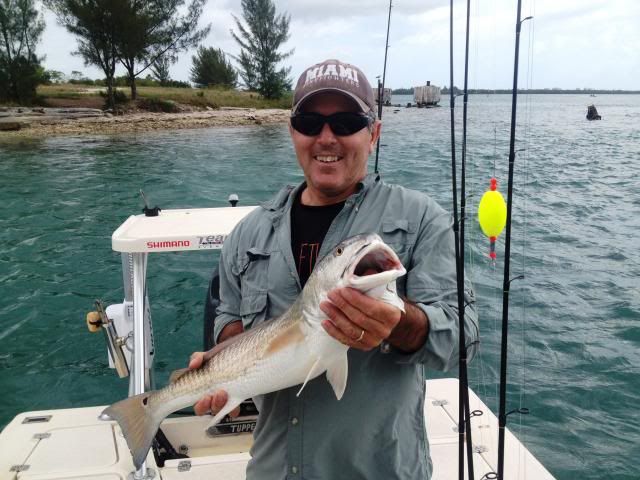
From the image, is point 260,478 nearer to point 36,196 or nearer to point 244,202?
point 244,202

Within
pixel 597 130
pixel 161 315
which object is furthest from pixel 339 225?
pixel 597 130

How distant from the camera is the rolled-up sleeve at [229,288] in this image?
2.89m

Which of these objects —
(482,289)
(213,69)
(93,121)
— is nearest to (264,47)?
(213,69)

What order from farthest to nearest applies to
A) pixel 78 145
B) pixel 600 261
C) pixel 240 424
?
1. pixel 78 145
2. pixel 600 261
3. pixel 240 424

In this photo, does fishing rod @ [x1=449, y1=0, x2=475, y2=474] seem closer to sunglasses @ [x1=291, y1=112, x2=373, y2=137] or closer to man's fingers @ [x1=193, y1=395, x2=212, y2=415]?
sunglasses @ [x1=291, y1=112, x2=373, y2=137]

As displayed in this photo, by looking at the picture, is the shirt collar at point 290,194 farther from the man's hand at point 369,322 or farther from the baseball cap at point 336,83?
the man's hand at point 369,322

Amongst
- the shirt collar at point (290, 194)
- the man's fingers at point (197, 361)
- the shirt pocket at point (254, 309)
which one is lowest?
→ the man's fingers at point (197, 361)

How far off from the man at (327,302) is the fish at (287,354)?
95 millimetres

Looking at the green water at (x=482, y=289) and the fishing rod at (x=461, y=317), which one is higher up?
the fishing rod at (x=461, y=317)

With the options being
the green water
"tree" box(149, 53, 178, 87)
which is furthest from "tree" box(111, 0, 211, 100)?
the green water

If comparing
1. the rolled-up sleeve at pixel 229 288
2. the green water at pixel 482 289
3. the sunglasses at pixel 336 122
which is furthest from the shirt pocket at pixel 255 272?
the green water at pixel 482 289

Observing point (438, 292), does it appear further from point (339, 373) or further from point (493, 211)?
point (493, 211)

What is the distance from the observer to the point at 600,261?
11.5m

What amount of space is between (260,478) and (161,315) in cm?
672
